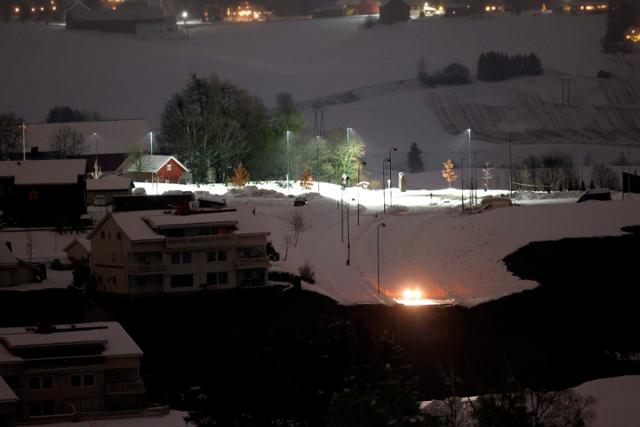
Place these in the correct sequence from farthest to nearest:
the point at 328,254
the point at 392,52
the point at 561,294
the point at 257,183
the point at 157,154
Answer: the point at 392,52 → the point at 157,154 → the point at 257,183 → the point at 328,254 → the point at 561,294

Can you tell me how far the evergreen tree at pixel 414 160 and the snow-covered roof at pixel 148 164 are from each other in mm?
12127

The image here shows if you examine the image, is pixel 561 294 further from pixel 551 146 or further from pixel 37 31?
pixel 37 31

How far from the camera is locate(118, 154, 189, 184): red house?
38719 mm

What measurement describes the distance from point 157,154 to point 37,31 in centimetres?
3307

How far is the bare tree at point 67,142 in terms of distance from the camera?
4238 centimetres

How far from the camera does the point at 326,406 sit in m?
19.1

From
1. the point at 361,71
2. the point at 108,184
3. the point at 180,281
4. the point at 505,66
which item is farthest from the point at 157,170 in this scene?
the point at 361,71

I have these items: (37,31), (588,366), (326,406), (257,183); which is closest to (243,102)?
(257,183)

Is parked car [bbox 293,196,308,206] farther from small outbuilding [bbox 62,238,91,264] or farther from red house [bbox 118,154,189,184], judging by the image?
small outbuilding [bbox 62,238,91,264]

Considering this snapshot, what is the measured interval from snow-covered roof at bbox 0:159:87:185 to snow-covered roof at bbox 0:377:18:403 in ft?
Result: 37.5

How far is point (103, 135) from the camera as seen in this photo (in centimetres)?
4506

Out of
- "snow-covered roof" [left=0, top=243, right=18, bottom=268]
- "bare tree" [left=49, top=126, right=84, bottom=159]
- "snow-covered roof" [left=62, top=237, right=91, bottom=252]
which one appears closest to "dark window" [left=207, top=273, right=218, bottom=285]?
"snow-covered roof" [left=62, top=237, right=91, bottom=252]

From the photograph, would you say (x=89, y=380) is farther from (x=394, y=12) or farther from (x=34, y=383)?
(x=394, y=12)

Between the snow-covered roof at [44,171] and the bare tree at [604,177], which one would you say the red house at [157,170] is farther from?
the bare tree at [604,177]
